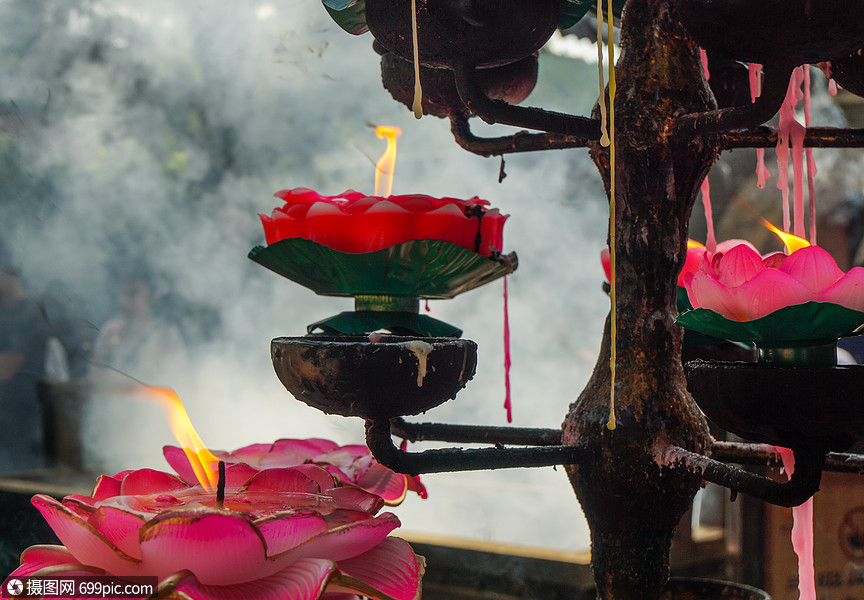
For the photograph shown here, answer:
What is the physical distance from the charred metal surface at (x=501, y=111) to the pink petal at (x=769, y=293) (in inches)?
9.0

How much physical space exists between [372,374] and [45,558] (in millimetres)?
258

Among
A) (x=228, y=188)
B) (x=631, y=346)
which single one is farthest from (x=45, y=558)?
(x=228, y=188)

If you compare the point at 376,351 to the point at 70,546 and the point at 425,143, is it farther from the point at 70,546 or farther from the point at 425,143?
the point at 425,143

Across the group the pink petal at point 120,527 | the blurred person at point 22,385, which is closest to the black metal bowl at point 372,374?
the pink petal at point 120,527

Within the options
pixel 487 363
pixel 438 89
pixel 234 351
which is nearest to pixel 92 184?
pixel 234 351

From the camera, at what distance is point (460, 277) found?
2.51ft

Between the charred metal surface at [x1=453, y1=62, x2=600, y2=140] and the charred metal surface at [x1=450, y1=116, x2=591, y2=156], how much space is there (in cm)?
10

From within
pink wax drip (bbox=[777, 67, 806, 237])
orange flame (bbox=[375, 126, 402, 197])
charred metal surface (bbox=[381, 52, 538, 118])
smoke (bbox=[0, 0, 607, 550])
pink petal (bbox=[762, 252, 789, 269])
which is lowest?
pink petal (bbox=[762, 252, 789, 269])

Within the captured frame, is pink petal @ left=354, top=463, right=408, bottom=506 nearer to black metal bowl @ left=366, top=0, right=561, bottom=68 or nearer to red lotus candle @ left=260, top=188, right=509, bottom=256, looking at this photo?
red lotus candle @ left=260, top=188, right=509, bottom=256

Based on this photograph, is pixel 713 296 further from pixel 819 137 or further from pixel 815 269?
pixel 819 137

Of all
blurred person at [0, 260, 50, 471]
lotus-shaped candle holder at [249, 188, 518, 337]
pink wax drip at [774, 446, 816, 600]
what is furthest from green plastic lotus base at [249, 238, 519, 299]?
blurred person at [0, 260, 50, 471]

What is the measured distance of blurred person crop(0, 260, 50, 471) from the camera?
505cm

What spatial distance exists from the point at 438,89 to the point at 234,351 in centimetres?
550

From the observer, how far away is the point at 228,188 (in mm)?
6000
